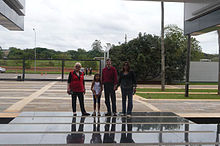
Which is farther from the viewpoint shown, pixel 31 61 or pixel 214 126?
pixel 31 61

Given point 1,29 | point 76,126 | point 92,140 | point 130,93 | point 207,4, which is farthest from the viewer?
point 1,29

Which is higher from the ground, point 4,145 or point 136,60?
point 136,60

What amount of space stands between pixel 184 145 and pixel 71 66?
2199 cm

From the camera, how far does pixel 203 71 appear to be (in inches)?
1249

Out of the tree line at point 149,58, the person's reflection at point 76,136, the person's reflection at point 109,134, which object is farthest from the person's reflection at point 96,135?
the tree line at point 149,58

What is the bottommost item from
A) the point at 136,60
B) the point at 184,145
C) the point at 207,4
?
the point at 184,145

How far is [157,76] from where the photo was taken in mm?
27516

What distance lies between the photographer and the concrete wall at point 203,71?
104 ft

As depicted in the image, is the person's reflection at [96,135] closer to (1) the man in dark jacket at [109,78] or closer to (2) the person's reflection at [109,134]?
(2) the person's reflection at [109,134]

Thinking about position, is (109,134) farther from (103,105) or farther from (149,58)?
(149,58)

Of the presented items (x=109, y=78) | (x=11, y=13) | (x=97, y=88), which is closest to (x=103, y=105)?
(x=97, y=88)

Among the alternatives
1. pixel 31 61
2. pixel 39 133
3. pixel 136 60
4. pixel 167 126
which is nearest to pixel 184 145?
pixel 167 126

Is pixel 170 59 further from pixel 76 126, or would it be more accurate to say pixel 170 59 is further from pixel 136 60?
pixel 76 126

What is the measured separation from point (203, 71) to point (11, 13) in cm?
2581
